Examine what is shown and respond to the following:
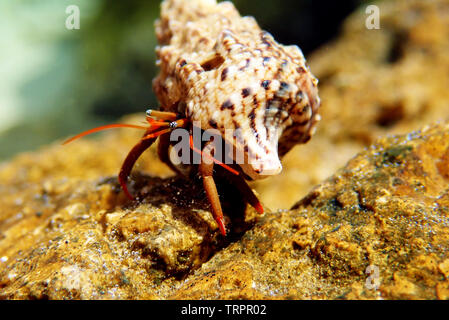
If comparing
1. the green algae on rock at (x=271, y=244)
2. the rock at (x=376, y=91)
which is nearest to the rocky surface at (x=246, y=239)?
the green algae on rock at (x=271, y=244)

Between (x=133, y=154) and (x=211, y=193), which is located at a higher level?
(x=133, y=154)

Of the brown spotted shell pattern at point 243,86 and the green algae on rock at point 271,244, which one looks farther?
the brown spotted shell pattern at point 243,86

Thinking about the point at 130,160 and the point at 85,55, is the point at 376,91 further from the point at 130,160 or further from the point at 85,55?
the point at 85,55

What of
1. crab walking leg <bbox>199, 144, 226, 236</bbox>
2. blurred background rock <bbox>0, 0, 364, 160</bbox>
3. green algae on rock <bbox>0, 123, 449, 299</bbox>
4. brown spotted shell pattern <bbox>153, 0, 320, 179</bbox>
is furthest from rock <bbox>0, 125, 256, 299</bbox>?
blurred background rock <bbox>0, 0, 364, 160</bbox>

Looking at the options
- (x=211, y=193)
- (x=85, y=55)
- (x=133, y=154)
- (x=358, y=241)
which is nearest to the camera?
(x=358, y=241)

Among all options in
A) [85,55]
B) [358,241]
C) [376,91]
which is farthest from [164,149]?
[85,55]

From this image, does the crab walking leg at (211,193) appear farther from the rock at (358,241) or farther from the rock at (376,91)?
the rock at (376,91)

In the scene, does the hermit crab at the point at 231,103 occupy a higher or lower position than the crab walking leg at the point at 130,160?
higher
